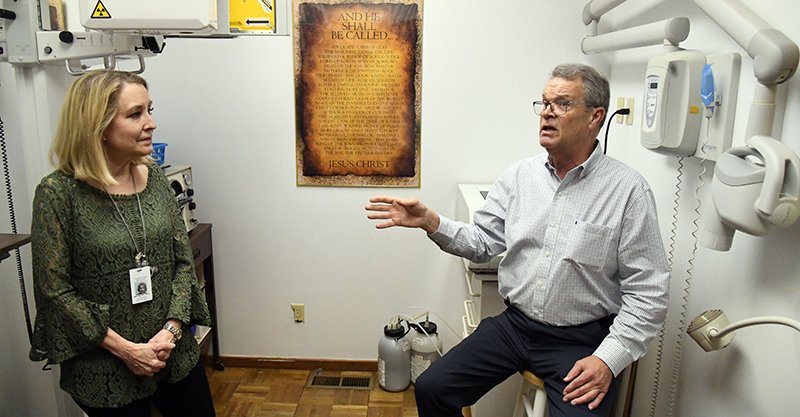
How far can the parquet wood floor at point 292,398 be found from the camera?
260 centimetres

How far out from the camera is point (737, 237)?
1428 millimetres

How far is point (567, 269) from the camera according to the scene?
1.67 m

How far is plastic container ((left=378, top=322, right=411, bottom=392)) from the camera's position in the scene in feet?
8.98

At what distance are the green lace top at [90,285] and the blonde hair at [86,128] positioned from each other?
5 cm

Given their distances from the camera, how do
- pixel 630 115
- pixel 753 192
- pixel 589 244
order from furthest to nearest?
pixel 630 115 → pixel 589 244 → pixel 753 192

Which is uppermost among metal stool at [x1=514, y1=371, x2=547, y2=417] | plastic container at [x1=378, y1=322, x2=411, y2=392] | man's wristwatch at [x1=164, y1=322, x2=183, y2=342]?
man's wristwatch at [x1=164, y1=322, x2=183, y2=342]

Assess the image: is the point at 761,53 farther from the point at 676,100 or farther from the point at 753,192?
the point at 676,100

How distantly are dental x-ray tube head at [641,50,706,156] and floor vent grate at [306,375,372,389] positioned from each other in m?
1.83

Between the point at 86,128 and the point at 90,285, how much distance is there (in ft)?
1.37

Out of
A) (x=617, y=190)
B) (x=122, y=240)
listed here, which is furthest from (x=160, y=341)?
(x=617, y=190)

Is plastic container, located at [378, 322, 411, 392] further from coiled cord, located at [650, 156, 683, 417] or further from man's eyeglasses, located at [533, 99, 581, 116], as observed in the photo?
man's eyeglasses, located at [533, 99, 581, 116]

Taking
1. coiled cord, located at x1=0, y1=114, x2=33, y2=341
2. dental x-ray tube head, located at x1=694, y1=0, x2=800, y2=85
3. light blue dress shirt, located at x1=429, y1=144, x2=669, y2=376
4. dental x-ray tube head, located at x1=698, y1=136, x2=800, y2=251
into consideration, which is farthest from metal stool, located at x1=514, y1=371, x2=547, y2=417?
coiled cord, located at x1=0, y1=114, x2=33, y2=341

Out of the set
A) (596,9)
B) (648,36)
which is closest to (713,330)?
(648,36)

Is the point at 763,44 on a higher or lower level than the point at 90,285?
higher
